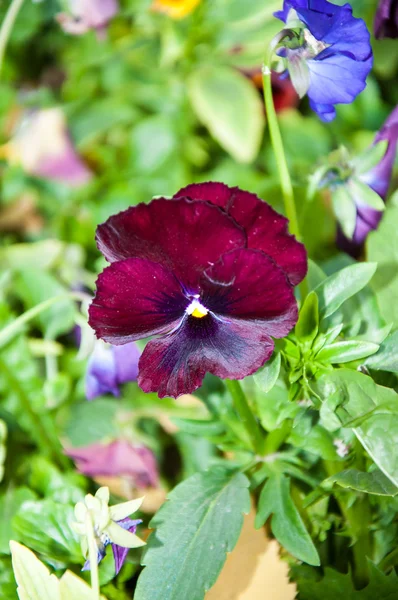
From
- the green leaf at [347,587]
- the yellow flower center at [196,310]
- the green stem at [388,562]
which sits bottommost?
the green stem at [388,562]

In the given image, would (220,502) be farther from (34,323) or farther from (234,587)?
(34,323)

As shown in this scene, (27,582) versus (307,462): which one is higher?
(27,582)

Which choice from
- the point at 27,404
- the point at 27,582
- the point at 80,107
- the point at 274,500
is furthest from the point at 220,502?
the point at 80,107

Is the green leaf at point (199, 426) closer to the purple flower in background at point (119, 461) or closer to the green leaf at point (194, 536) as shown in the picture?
the green leaf at point (194, 536)

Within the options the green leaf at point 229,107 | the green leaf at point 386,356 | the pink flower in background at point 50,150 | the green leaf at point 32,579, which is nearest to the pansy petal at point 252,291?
the green leaf at point 386,356

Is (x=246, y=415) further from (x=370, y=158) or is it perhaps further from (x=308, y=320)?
(x=370, y=158)

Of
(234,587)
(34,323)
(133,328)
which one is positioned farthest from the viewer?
(34,323)

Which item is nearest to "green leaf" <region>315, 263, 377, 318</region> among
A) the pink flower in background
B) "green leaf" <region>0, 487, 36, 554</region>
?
"green leaf" <region>0, 487, 36, 554</region>
